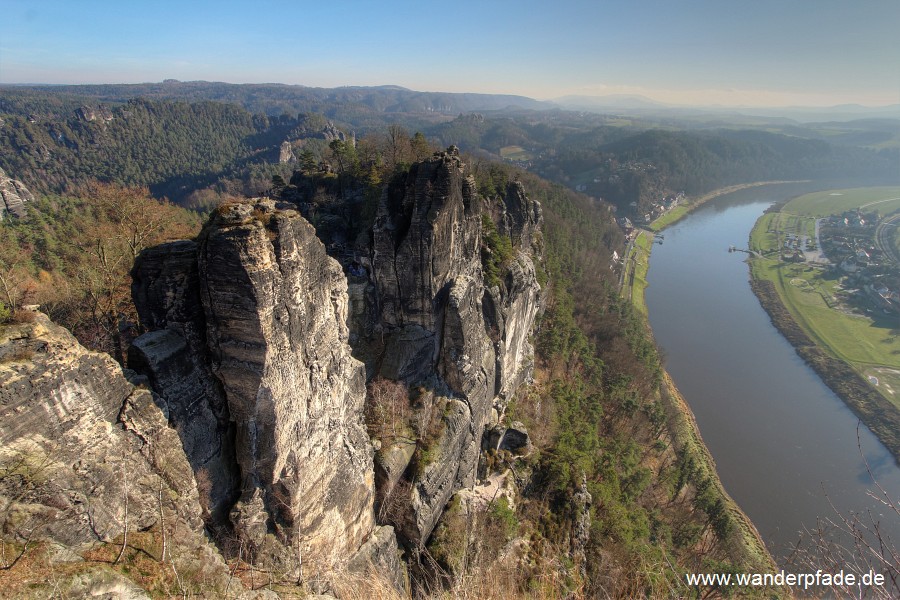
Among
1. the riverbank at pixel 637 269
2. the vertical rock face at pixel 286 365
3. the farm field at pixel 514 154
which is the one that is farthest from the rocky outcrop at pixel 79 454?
the farm field at pixel 514 154

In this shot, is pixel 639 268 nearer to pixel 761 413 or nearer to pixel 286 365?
pixel 761 413

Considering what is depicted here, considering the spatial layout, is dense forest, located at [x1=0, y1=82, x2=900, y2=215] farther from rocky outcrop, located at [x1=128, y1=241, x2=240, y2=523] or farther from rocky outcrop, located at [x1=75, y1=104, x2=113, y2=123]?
rocky outcrop, located at [x1=128, y1=241, x2=240, y2=523]

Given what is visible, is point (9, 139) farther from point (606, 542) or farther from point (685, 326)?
point (685, 326)

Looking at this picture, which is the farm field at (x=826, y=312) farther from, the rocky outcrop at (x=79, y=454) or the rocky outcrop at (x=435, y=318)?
the rocky outcrop at (x=79, y=454)

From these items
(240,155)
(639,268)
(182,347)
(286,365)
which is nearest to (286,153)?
(240,155)

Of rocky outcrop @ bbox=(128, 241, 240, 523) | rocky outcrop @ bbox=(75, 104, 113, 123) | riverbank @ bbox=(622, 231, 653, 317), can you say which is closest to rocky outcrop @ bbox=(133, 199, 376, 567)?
rocky outcrop @ bbox=(128, 241, 240, 523)
